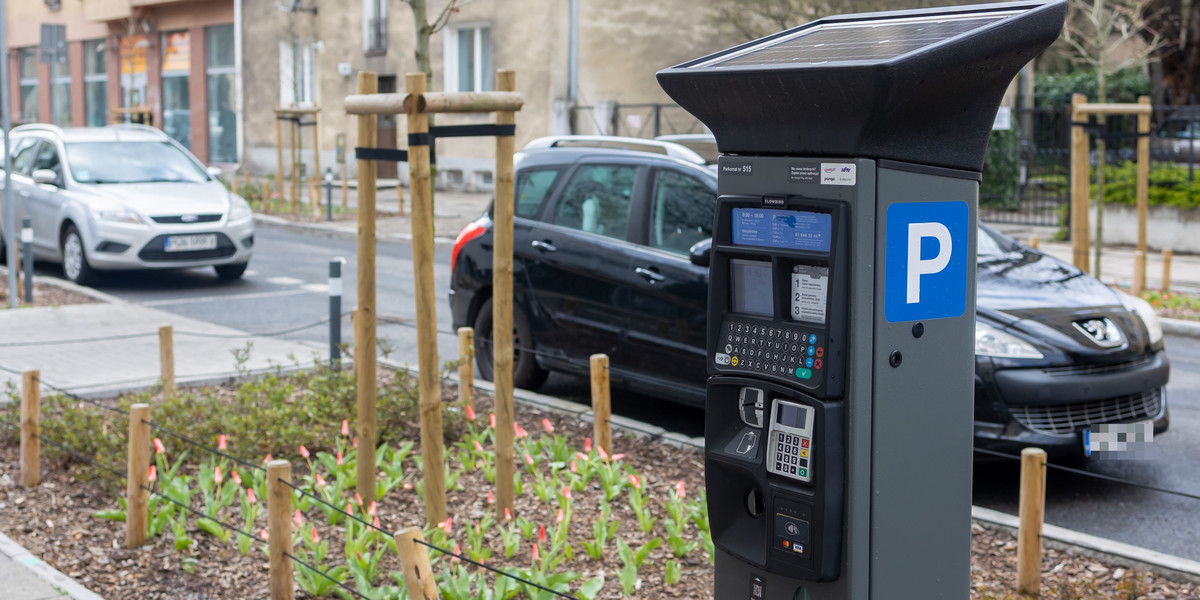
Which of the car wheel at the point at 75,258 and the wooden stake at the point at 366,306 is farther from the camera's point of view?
the car wheel at the point at 75,258

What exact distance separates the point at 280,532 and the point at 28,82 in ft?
151

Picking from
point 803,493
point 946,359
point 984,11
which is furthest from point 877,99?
point 803,493

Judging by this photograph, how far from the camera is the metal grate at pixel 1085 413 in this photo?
611cm

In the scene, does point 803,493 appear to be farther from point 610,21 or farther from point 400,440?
point 610,21

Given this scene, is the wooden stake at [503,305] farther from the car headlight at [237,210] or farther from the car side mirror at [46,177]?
the car side mirror at [46,177]

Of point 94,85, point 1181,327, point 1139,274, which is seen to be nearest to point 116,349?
point 1181,327

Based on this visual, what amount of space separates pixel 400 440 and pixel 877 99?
4358 millimetres

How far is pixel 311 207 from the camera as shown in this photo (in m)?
23.9

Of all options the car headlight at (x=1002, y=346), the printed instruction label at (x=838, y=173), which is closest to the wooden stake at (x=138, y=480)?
the printed instruction label at (x=838, y=173)

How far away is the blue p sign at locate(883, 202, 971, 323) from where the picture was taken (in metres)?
2.96

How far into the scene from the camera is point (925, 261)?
3.03 meters

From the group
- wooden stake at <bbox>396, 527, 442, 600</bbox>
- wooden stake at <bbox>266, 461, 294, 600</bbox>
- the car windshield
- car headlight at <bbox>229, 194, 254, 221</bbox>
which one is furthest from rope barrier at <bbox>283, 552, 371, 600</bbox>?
the car windshield

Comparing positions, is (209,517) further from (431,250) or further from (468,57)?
(468,57)

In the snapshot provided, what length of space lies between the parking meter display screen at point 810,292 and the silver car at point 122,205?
11.8 meters
